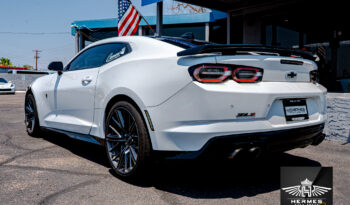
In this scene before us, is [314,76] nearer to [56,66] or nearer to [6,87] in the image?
[56,66]

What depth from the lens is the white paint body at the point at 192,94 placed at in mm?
2322

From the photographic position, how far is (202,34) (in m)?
19.8

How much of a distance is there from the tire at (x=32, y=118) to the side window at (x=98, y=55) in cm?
112

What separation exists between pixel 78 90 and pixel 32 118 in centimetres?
189

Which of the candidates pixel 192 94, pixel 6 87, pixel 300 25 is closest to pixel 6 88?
→ pixel 6 87

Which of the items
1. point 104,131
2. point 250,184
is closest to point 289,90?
point 250,184

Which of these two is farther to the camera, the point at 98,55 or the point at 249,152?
the point at 98,55

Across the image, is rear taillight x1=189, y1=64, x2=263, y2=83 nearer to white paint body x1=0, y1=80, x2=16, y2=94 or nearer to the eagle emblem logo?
the eagle emblem logo

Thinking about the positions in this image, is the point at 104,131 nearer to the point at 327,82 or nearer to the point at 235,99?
the point at 235,99

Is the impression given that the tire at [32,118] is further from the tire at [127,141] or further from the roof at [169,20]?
the roof at [169,20]

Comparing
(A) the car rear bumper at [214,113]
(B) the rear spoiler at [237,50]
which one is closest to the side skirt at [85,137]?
(A) the car rear bumper at [214,113]

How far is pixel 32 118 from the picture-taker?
4.99m

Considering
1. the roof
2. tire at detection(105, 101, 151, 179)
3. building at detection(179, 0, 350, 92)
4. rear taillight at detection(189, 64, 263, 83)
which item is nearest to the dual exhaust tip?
rear taillight at detection(189, 64, 263, 83)

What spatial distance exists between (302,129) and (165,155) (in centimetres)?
126
